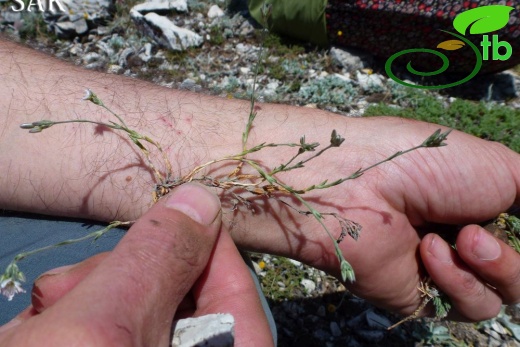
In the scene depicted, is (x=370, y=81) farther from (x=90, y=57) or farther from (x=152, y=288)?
(x=152, y=288)

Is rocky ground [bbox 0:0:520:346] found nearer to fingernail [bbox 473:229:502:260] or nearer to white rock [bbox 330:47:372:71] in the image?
white rock [bbox 330:47:372:71]

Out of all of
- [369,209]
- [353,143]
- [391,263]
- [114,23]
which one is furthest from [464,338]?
[114,23]

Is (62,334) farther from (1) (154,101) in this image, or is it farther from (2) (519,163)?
(2) (519,163)

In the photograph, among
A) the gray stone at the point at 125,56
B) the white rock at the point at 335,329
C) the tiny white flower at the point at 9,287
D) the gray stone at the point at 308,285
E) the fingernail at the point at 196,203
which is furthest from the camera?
the gray stone at the point at 125,56

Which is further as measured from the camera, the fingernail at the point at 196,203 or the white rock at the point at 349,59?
the white rock at the point at 349,59

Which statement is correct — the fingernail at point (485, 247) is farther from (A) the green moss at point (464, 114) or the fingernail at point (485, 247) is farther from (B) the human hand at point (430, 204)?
(A) the green moss at point (464, 114)

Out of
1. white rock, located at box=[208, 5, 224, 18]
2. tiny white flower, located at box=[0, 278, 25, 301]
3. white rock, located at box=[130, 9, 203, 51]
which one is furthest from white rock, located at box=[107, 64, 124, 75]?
tiny white flower, located at box=[0, 278, 25, 301]

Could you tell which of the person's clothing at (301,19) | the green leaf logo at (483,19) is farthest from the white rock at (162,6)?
the green leaf logo at (483,19)

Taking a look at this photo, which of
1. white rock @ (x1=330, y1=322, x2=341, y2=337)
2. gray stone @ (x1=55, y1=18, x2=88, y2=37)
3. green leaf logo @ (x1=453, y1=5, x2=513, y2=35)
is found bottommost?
white rock @ (x1=330, y1=322, x2=341, y2=337)
